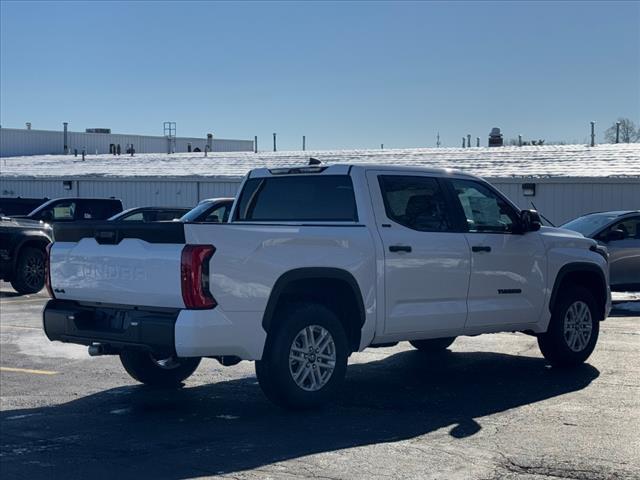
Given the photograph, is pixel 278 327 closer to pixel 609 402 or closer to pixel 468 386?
pixel 468 386

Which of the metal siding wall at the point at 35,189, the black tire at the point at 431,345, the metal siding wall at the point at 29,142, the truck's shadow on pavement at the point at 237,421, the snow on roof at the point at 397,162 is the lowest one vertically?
the truck's shadow on pavement at the point at 237,421

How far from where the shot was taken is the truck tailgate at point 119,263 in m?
7.82

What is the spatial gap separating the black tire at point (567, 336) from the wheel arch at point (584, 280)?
0.11 m

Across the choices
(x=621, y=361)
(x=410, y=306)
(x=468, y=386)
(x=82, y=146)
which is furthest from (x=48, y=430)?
(x=82, y=146)

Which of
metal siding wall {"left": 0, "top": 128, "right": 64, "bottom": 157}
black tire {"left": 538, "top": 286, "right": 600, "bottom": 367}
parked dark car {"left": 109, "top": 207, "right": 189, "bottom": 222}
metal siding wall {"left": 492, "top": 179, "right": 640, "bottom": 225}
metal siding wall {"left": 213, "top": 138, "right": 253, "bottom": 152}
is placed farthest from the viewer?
metal siding wall {"left": 213, "top": 138, "right": 253, "bottom": 152}

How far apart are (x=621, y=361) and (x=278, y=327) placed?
4.54m

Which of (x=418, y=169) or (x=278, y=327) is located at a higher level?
(x=418, y=169)

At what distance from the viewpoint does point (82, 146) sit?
6144 centimetres

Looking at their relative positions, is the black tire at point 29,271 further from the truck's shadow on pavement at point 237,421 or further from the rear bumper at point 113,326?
the rear bumper at point 113,326

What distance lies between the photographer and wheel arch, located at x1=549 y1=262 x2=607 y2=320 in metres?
10.6

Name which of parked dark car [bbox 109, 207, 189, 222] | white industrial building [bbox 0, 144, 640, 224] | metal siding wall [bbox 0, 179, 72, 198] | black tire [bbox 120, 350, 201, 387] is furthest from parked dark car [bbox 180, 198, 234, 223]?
metal siding wall [bbox 0, 179, 72, 198]

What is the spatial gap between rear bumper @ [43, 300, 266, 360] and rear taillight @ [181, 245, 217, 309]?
0.28 ft

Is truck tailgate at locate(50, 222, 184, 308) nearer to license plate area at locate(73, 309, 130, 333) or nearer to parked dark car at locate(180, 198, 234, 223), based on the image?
license plate area at locate(73, 309, 130, 333)

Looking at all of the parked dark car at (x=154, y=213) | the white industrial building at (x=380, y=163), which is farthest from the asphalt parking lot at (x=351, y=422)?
the white industrial building at (x=380, y=163)
